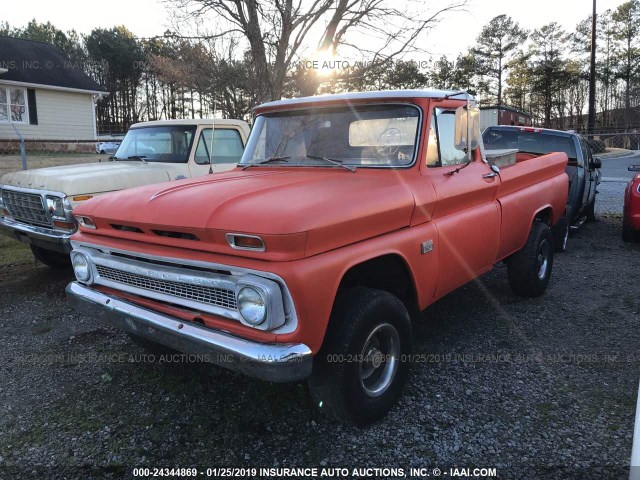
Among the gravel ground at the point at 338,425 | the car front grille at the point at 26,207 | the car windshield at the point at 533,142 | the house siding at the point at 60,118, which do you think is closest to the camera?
the gravel ground at the point at 338,425

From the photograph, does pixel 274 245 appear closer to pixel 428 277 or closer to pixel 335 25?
pixel 428 277

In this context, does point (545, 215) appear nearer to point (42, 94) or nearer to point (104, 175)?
point (104, 175)

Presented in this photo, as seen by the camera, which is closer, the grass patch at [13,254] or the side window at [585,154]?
the grass patch at [13,254]

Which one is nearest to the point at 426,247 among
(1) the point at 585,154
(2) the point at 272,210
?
(2) the point at 272,210


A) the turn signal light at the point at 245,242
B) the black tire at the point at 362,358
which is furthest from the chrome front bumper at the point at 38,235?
the black tire at the point at 362,358

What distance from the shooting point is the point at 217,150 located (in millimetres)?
6672

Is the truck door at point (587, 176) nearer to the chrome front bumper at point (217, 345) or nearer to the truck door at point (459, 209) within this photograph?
the truck door at point (459, 209)

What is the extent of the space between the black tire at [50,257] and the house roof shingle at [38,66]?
17909 mm

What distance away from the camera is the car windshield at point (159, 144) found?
6426 millimetres

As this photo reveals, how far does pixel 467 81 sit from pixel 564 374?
47641mm

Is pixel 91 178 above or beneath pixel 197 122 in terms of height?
beneath

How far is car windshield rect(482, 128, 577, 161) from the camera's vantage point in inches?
309

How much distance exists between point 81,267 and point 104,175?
100 inches

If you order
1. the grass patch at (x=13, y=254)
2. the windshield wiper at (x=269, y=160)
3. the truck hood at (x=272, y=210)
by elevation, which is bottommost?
the grass patch at (x=13, y=254)
